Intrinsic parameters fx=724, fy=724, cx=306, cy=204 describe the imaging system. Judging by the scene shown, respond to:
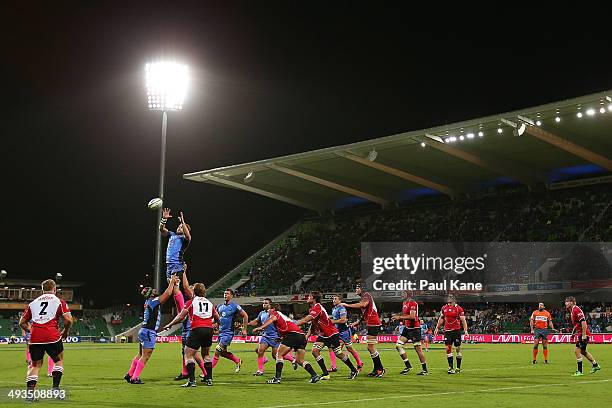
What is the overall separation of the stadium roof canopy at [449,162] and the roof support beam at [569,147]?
0.06 m

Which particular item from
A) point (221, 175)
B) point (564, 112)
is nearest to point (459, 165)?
point (564, 112)

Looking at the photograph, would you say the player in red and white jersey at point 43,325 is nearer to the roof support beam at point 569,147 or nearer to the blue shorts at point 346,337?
the blue shorts at point 346,337

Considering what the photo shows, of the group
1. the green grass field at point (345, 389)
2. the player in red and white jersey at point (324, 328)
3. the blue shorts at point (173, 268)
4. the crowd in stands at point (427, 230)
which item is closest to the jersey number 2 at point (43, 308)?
the green grass field at point (345, 389)

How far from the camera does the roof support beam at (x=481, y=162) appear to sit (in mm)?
47594

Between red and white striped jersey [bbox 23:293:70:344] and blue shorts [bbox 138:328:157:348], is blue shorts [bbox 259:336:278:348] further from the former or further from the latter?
red and white striped jersey [bbox 23:293:70:344]

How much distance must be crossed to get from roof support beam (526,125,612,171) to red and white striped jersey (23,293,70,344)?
35905 millimetres

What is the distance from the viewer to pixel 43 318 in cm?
1303

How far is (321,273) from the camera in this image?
2388 inches

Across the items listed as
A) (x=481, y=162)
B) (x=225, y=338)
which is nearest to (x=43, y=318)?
(x=225, y=338)

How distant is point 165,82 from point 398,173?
2403 centimetres

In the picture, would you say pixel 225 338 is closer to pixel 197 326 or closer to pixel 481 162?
pixel 197 326

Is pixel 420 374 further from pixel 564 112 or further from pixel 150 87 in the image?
pixel 564 112

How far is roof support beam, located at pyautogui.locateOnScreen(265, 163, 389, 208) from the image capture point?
55.7m

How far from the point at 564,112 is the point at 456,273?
12.6 meters
